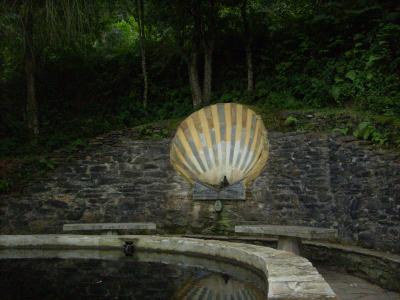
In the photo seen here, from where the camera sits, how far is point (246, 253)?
5031 millimetres

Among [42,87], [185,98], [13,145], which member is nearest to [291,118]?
[185,98]

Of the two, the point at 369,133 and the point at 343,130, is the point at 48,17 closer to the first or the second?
the point at 343,130

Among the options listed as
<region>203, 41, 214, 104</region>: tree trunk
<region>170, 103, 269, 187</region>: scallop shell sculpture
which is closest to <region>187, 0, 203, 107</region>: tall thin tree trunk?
<region>203, 41, 214, 104</region>: tree trunk

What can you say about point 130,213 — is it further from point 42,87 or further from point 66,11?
point 42,87

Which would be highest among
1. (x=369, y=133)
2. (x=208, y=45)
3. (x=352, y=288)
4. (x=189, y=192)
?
(x=208, y=45)

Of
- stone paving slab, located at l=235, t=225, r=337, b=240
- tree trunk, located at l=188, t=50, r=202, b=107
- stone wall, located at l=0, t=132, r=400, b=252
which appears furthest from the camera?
tree trunk, located at l=188, t=50, r=202, b=107

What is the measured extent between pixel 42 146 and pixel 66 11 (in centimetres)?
311

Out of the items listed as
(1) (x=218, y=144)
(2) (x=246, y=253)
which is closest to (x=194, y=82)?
(1) (x=218, y=144)

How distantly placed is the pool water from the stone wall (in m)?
1.64

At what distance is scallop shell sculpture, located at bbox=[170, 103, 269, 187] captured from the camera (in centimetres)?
805

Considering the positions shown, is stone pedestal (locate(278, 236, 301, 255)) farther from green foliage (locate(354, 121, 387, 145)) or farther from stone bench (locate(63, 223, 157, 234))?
stone bench (locate(63, 223, 157, 234))

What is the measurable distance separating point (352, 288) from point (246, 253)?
1.13 m

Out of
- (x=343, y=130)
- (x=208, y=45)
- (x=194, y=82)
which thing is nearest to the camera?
(x=343, y=130)

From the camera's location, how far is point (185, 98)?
10055 millimetres
